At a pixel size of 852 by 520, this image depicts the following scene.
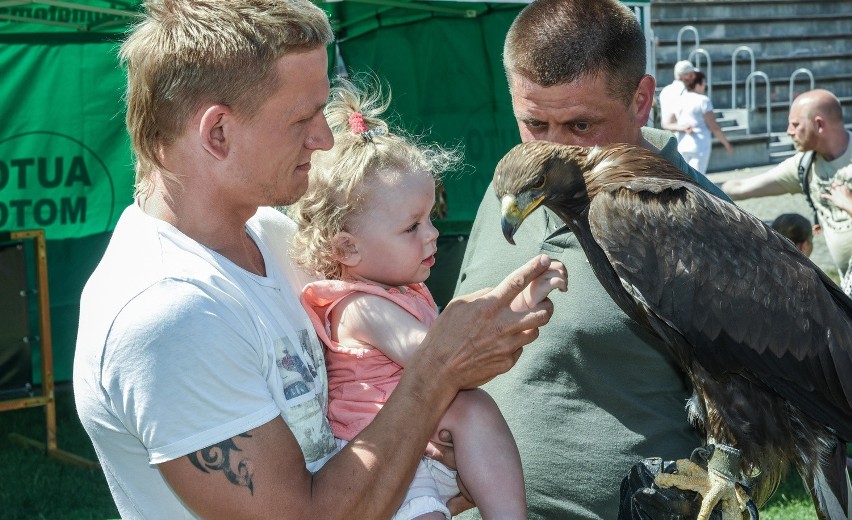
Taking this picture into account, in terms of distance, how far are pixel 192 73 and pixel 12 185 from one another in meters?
6.00

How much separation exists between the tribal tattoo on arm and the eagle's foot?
138 cm

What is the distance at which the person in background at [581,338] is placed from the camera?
3127 mm

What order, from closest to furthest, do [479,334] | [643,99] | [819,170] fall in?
[479,334], [643,99], [819,170]

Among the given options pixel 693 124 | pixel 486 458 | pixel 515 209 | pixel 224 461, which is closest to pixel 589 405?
pixel 486 458

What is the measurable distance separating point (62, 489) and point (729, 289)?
512 centimetres

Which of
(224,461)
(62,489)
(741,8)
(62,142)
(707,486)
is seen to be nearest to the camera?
(224,461)

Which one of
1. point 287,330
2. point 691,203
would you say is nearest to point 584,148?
point 691,203

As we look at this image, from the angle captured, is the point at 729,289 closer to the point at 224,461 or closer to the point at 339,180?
the point at 339,180

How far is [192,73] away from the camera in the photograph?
2180mm

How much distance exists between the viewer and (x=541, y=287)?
98.3 inches

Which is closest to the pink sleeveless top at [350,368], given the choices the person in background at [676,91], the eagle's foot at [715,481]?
the eagle's foot at [715,481]

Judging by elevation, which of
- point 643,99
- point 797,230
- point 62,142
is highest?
point 643,99

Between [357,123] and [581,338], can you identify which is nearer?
[357,123]

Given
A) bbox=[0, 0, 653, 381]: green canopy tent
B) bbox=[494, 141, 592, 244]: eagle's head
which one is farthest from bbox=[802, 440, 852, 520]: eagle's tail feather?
bbox=[0, 0, 653, 381]: green canopy tent
